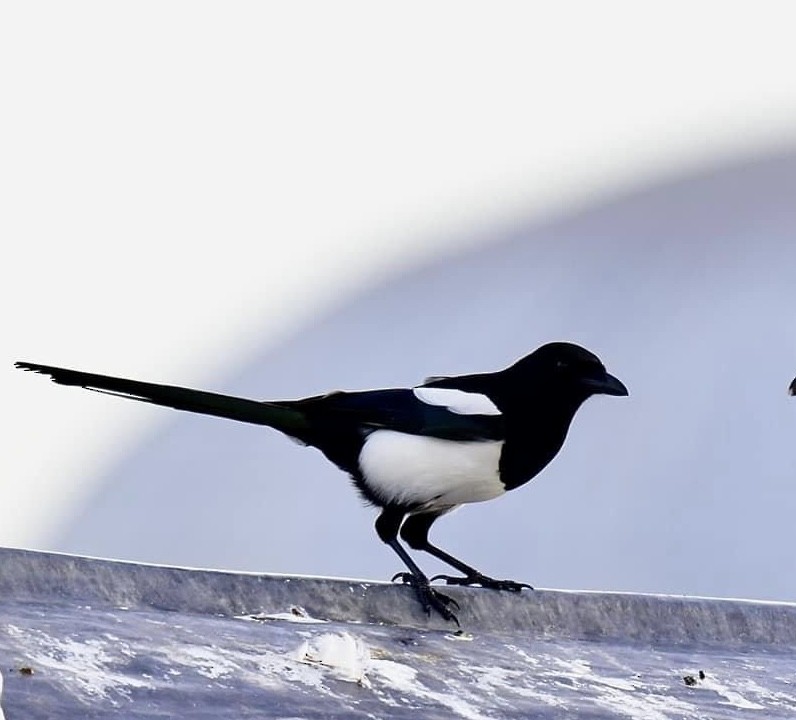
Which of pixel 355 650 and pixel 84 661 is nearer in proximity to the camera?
pixel 84 661

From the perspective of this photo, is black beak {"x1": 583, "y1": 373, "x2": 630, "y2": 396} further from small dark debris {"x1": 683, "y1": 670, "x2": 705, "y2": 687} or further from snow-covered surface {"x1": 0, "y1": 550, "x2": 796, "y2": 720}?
small dark debris {"x1": 683, "y1": 670, "x2": 705, "y2": 687}

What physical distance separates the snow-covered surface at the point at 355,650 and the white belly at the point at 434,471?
16.9 inches

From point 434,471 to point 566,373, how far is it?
31 cm

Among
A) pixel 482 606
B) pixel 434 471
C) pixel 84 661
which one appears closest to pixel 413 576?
pixel 482 606

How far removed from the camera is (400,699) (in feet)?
4.70

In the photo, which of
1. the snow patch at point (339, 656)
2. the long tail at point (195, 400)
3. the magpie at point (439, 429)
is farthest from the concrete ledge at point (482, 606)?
the long tail at point (195, 400)

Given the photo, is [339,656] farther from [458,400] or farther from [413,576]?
[458,400]

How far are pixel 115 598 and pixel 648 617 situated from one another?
74cm

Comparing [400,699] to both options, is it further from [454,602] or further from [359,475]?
[359,475]

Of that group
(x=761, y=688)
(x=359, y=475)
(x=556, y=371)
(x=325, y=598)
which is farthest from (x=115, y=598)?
(x=556, y=371)

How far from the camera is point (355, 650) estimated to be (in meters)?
1.51

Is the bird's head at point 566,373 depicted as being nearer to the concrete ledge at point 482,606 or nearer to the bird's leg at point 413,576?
the bird's leg at point 413,576

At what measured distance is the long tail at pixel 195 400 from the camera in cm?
231

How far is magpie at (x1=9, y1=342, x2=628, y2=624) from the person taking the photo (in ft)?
8.42
